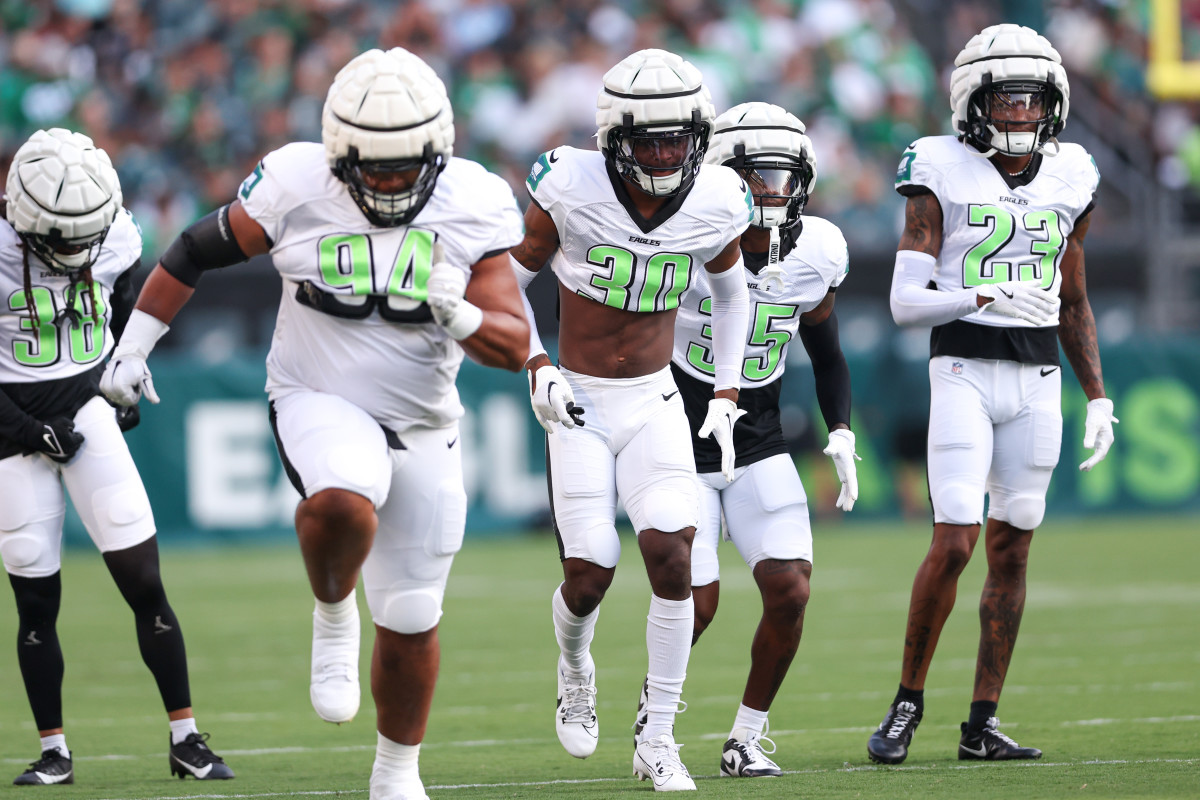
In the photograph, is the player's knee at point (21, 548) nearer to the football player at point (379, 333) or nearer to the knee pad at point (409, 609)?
the football player at point (379, 333)

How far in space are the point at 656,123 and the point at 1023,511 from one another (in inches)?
75.5

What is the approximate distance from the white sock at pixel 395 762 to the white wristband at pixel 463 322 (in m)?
1.12

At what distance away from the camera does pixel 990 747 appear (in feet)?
19.0

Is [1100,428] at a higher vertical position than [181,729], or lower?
higher

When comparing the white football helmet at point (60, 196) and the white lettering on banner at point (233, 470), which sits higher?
the white football helmet at point (60, 196)

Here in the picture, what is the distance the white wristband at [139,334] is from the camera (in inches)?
186

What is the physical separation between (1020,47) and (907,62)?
1150 cm

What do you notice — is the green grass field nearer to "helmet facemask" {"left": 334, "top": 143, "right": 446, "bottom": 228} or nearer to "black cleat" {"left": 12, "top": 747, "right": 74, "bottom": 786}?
"black cleat" {"left": 12, "top": 747, "right": 74, "bottom": 786}

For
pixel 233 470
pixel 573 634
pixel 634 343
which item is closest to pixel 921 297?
pixel 634 343

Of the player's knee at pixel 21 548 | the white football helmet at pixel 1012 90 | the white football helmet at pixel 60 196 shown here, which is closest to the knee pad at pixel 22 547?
the player's knee at pixel 21 548

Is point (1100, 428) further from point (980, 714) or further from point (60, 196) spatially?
point (60, 196)

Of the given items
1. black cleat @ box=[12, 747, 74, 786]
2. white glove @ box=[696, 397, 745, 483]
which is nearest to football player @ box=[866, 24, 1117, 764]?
white glove @ box=[696, 397, 745, 483]

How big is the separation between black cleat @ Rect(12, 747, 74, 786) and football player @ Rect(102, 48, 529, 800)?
1433mm

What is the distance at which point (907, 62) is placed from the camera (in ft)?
56.4
